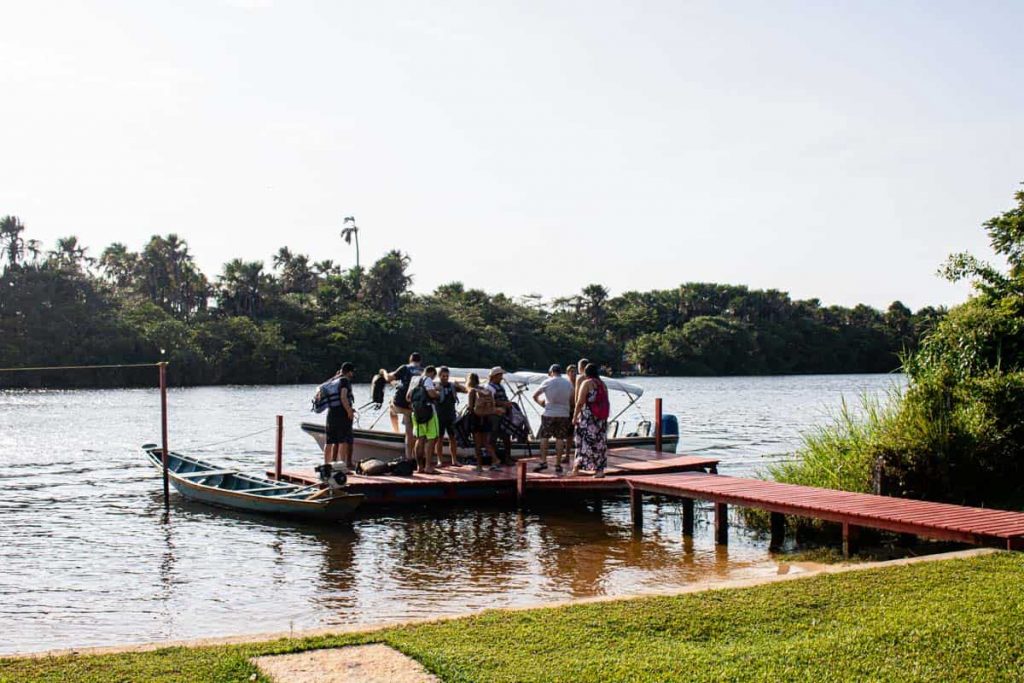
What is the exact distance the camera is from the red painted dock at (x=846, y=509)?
11.1 metres

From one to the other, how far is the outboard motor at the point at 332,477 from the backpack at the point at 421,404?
5.85ft

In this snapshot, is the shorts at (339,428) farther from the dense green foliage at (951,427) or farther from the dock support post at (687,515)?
the dense green foliage at (951,427)

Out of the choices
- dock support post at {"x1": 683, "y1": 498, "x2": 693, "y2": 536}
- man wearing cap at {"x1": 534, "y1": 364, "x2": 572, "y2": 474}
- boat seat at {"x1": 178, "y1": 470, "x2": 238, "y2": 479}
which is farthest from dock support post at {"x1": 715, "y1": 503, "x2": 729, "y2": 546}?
boat seat at {"x1": 178, "y1": 470, "x2": 238, "y2": 479}

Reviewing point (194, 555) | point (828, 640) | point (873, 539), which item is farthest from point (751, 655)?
point (194, 555)

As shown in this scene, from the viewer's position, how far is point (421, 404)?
18281mm

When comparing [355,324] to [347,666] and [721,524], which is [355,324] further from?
[347,666]

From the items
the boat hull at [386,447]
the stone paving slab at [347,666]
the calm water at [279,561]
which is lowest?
the calm water at [279,561]

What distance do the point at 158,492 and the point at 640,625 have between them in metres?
17.3

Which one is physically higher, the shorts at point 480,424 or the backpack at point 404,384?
the backpack at point 404,384

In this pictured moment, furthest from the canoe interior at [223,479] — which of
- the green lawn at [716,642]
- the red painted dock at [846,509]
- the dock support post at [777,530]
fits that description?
the green lawn at [716,642]

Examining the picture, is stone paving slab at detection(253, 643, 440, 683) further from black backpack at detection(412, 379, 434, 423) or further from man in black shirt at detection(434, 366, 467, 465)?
man in black shirt at detection(434, 366, 467, 465)

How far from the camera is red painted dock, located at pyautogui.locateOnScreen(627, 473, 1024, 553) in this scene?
11.1 m

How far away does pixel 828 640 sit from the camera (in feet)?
23.6

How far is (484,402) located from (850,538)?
800 centimetres
